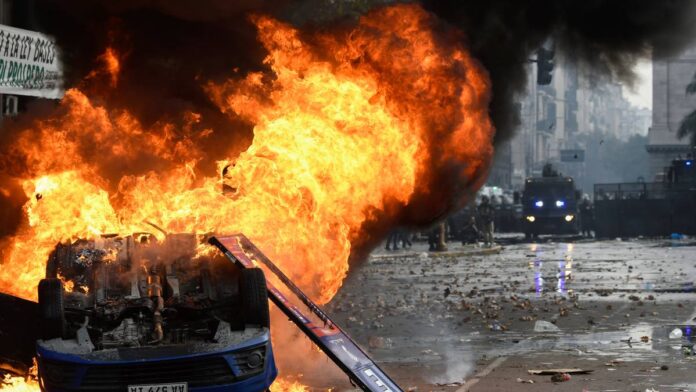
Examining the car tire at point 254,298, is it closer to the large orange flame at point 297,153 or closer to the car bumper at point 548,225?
the large orange flame at point 297,153

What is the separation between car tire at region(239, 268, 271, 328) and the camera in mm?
9359

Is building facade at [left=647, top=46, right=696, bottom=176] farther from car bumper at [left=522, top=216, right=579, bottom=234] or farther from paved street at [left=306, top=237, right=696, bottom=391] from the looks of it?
paved street at [left=306, top=237, right=696, bottom=391]

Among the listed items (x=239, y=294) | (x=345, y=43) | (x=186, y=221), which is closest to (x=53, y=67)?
(x=345, y=43)

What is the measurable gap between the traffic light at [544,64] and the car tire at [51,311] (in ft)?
25.8

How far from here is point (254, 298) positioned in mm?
9422

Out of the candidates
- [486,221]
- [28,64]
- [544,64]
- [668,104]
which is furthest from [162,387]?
[668,104]

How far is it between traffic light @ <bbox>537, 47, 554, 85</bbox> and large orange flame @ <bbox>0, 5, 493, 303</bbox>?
162cm

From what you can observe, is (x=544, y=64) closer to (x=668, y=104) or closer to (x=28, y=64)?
(x=28, y=64)

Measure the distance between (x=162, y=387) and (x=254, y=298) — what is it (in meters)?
1.15

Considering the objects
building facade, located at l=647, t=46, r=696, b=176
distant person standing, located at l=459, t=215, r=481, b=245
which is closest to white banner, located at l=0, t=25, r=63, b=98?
distant person standing, located at l=459, t=215, r=481, b=245

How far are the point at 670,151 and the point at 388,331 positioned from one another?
8727 centimetres

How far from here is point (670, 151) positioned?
100 meters

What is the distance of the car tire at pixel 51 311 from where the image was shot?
9094 mm

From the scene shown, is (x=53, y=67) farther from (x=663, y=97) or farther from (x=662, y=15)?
(x=663, y=97)
